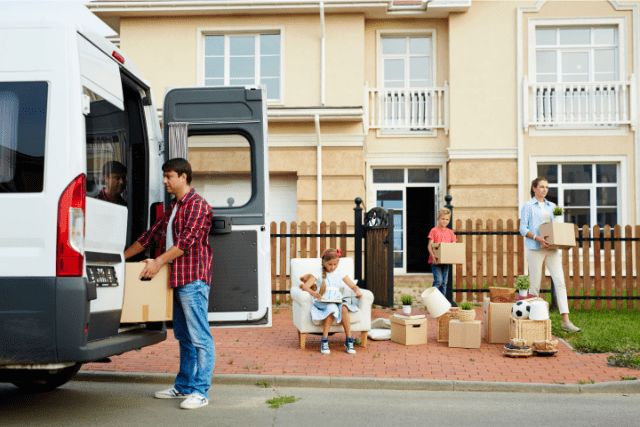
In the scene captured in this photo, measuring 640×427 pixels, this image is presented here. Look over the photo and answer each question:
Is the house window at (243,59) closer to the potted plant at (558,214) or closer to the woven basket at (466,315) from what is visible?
the potted plant at (558,214)

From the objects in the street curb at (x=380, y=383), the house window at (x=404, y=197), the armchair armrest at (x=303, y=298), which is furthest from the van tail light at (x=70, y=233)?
the house window at (x=404, y=197)

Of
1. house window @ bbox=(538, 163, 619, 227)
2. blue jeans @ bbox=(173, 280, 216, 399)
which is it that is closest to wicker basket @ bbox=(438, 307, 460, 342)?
blue jeans @ bbox=(173, 280, 216, 399)

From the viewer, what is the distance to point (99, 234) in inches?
176

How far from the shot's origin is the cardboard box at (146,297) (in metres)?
4.80

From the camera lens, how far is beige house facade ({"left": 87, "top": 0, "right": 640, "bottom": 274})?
14875mm

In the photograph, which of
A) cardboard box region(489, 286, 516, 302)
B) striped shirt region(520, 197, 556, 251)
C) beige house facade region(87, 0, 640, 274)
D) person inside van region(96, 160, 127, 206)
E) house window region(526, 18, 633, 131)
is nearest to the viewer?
person inside van region(96, 160, 127, 206)

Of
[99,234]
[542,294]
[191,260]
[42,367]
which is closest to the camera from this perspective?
[42,367]

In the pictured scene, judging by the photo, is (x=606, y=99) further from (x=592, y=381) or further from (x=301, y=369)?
(x=301, y=369)

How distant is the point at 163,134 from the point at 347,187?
30.1ft

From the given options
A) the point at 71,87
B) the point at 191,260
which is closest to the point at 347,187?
the point at 191,260

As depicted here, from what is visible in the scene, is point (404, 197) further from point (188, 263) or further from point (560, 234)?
point (188, 263)

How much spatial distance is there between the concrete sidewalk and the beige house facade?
23.9 ft

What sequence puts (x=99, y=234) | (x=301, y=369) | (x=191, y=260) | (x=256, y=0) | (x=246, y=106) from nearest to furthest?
(x=99, y=234) < (x=191, y=260) < (x=246, y=106) < (x=301, y=369) < (x=256, y=0)

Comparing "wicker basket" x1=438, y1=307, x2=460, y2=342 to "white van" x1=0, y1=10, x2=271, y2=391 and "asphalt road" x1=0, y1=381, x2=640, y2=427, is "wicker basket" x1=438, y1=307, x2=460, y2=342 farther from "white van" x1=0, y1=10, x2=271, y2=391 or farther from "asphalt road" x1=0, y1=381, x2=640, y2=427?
"white van" x1=0, y1=10, x2=271, y2=391
